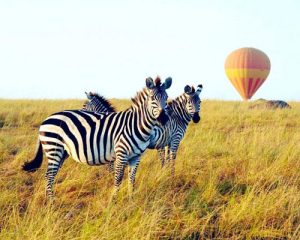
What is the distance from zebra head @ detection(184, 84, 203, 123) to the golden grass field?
0.81 metres

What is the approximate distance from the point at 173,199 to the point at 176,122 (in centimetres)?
290

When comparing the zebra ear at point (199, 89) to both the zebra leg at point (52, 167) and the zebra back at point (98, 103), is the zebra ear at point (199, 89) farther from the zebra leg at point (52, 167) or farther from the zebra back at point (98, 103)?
the zebra leg at point (52, 167)

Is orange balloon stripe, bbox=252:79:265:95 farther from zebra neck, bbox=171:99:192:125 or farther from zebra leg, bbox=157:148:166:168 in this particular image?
zebra leg, bbox=157:148:166:168

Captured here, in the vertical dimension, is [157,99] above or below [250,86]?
below

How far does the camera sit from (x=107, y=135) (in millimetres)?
5727

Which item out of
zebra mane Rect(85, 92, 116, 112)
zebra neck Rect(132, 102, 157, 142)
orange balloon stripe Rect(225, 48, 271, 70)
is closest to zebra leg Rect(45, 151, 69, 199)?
zebra neck Rect(132, 102, 157, 142)

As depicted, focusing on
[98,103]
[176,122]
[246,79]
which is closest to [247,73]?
[246,79]

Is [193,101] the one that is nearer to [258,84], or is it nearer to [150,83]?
[150,83]

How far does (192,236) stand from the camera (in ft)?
14.0

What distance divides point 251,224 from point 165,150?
11.7ft

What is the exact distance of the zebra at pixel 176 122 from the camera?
24.3 feet

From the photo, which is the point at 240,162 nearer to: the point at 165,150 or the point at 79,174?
the point at 165,150

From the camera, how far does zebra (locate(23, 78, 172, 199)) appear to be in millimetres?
5527

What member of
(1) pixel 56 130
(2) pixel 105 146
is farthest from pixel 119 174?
(1) pixel 56 130
